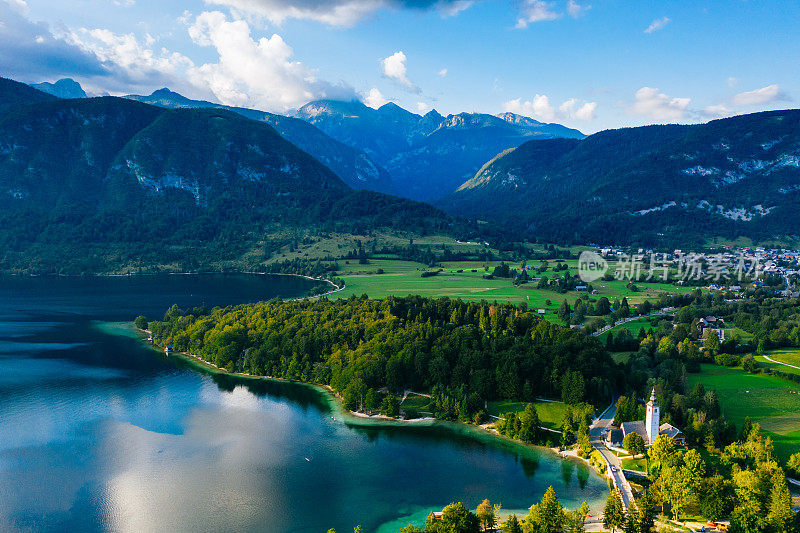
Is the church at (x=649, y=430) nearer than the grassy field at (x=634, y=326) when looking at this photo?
Yes

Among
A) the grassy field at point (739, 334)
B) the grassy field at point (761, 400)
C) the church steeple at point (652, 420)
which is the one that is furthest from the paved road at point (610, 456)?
the grassy field at point (739, 334)

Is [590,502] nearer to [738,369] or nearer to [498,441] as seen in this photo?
[498,441]

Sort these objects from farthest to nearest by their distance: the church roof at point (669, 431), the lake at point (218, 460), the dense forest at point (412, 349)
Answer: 1. the dense forest at point (412, 349)
2. the church roof at point (669, 431)
3. the lake at point (218, 460)

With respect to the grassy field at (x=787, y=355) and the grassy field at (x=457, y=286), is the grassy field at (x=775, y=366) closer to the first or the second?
the grassy field at (x=787, y=355)

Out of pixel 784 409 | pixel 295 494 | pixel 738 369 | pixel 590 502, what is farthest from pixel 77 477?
pixel 738 369

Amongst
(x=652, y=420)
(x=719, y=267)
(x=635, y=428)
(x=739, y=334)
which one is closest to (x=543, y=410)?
(x=635, y=428)

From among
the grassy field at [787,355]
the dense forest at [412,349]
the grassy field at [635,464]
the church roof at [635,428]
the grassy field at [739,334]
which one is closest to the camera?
the grassy field at [635,464]

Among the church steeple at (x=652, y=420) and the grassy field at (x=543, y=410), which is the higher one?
the church steeple at (x=652, y=420)

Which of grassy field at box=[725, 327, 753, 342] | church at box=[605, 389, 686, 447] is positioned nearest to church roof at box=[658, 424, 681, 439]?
church at box=[605, 389, 686, 447]
